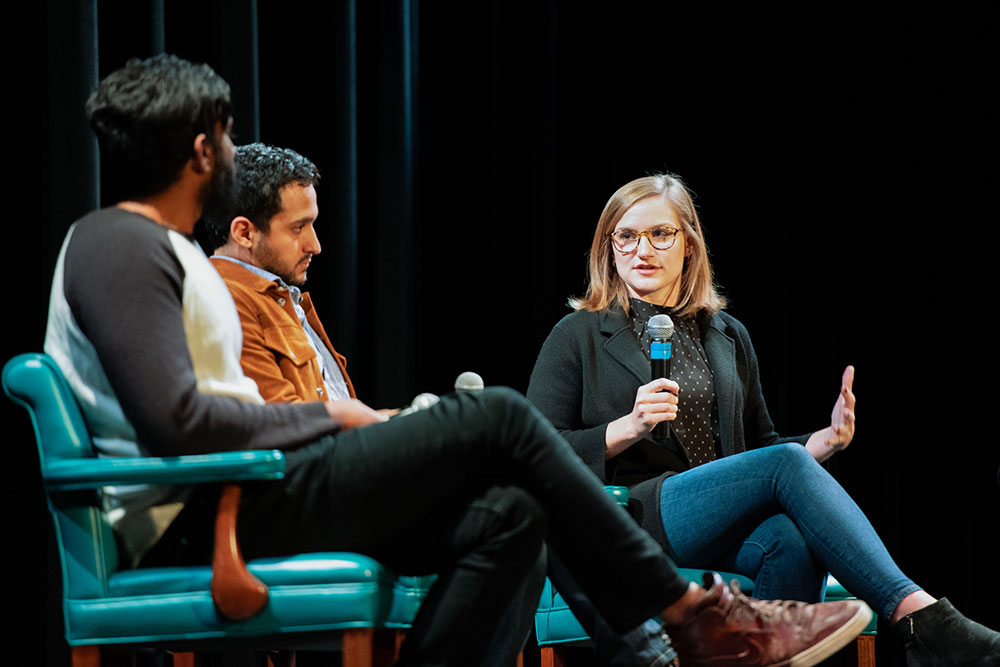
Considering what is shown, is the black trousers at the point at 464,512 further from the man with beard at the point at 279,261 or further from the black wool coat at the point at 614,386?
the black wool coat at the point at 614,386

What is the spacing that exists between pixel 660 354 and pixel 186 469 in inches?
40.9

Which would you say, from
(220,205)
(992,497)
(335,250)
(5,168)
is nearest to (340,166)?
(335,250)

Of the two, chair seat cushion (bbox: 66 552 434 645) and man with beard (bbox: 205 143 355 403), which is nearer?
chair seat cushion (bbox: 66 552 434 645)

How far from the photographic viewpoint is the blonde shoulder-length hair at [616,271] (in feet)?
8.52

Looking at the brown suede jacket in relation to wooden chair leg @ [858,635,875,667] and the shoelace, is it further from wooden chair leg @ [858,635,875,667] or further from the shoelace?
wooden chair leg @ [858,635,875,667]

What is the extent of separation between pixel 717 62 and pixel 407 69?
103 cm

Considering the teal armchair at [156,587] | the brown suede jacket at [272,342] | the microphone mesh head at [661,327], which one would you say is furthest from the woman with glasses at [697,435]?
the teal armchair at [156,587]

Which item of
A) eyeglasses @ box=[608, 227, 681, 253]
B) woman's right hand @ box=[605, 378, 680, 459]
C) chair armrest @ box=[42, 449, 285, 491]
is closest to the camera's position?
chair armrest @ box=[42, 449, 285, 491]

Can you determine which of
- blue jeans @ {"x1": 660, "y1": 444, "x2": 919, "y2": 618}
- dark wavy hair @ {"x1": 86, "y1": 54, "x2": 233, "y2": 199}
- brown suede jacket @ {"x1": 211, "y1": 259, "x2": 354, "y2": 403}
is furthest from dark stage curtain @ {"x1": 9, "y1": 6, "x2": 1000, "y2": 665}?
dark wavy hair @ {"x1": 86, "y1": 54, "x2": 233, "y2": 199}

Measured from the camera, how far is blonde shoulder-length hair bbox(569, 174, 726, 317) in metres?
2.60

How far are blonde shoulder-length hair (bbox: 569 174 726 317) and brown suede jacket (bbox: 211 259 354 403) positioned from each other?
741 millimetres

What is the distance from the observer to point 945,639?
6.14 feet

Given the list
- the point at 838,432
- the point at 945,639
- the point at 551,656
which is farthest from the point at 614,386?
the point at 945,639

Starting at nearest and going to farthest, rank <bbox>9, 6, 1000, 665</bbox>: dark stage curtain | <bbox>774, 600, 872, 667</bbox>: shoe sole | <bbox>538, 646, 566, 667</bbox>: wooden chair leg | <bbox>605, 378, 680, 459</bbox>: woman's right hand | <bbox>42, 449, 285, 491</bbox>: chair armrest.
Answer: <bbox>42, 449, 285, 491</bbox>: chair armrest → <bbox>774, 600, 872, 667</bbox>: shoe sole → <bbox>605, 378, 680, 459</bbox>: woman's right hand → <bbox>538, 646, 566, 667</bbox>: wooden chair leg → <bbox>9, 6, 1000, 665</bbox>: dark stage curtain
